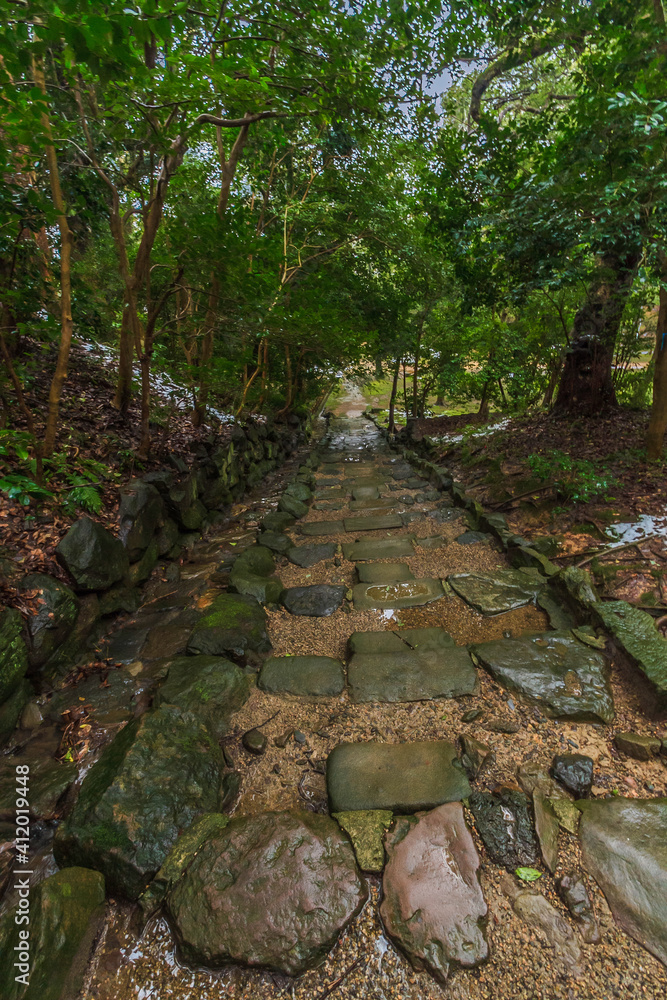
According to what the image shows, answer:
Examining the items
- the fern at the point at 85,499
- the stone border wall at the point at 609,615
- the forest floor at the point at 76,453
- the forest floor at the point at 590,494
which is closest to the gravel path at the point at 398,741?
the stone border wall at the point at 609,615

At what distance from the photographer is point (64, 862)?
1.41 m

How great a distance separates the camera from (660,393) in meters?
4.07

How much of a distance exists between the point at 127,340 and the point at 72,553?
265 centimetres

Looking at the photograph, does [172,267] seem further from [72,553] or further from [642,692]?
[642,692]

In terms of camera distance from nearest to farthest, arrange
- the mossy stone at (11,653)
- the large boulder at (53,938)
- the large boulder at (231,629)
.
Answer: the large boulder at (53,938) → the mossy stone at (11,653) → the large boulder at (231,629)

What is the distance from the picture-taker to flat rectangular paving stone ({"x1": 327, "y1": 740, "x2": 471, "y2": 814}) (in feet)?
5.22

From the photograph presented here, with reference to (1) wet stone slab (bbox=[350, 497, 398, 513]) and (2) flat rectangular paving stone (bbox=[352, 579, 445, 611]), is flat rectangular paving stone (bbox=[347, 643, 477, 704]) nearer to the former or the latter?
(2) flat rectangular paving stone (bbox=[352, 579, 445, 611])

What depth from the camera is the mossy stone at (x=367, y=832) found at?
55.1 inches

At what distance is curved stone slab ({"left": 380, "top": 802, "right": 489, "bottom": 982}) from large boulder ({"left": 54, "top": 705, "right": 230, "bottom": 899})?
29.2 inches

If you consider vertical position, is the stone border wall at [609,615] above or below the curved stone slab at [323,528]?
above

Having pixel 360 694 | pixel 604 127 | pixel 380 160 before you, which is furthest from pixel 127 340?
pixel 380 160

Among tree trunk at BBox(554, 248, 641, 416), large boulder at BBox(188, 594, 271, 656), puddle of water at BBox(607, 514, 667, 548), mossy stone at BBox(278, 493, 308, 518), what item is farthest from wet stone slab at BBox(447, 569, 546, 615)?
tree trunk at BBox(554, 248, 641, 416)

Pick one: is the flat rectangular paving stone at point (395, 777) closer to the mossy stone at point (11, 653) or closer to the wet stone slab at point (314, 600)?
the wet stone slab at point (314, 600)

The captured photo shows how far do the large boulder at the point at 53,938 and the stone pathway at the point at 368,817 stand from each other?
0.15 feet
